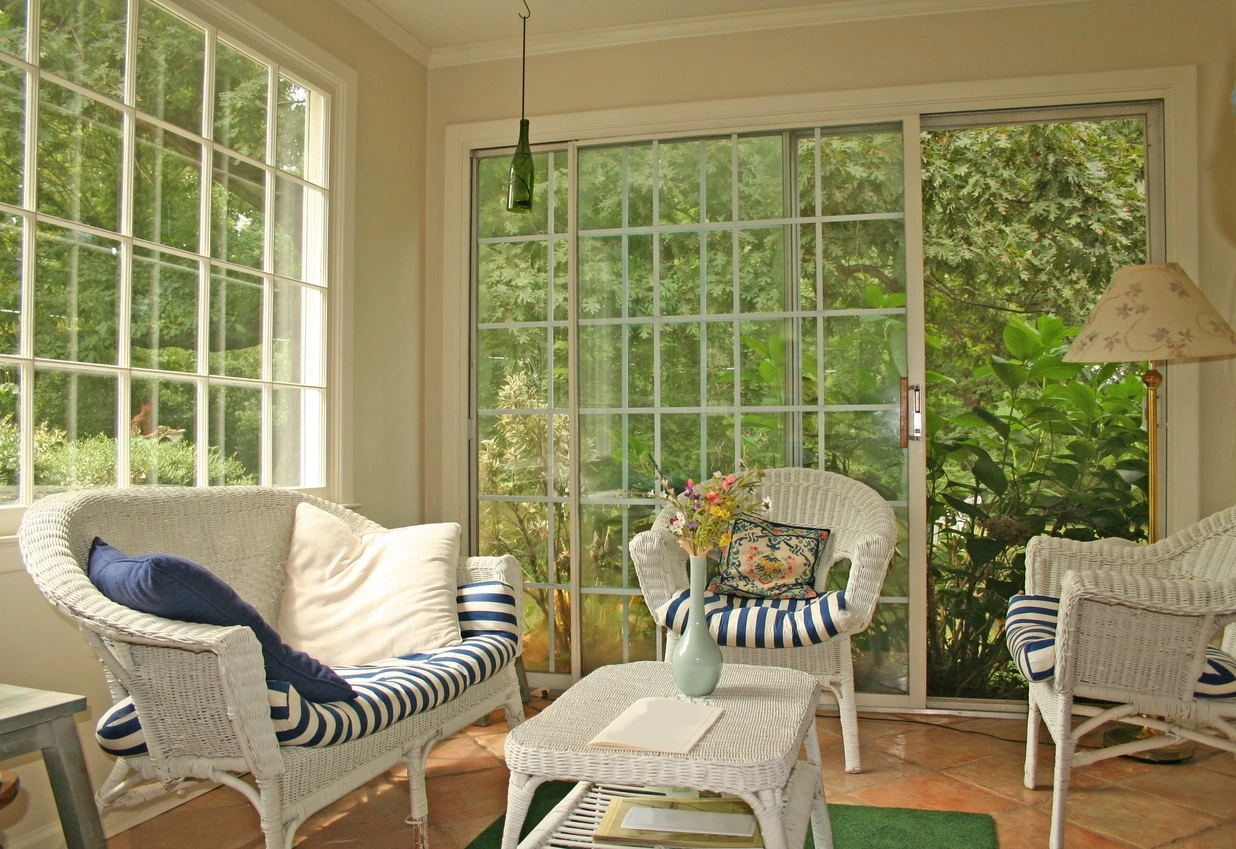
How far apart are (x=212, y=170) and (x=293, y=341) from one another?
24.6 inches

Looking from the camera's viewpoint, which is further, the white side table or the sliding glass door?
the sliding glass door

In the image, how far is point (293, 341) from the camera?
3.29m

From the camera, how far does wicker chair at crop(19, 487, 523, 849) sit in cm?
181

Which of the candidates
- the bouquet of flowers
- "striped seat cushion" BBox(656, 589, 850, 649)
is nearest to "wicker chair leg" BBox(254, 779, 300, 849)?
the bouquet of flowers

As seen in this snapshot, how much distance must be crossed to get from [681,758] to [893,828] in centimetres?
107

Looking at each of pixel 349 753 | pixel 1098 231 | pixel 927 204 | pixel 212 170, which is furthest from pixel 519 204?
pixel 1098 231

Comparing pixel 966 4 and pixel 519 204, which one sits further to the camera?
pixel 966 4

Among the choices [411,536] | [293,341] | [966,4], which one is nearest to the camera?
[411,536]

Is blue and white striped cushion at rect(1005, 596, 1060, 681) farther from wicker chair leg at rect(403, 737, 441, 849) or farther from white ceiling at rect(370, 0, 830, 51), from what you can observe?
white ceiling at rect(370, 0, 830, 51)

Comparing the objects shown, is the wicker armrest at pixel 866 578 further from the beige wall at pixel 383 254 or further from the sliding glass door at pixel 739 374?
the beige wall at pixel 383 254

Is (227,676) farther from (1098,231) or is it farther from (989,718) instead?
(1098,231)

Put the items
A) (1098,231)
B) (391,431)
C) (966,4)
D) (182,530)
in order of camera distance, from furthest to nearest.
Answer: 1. (1098,231)
2. (391,431)
3. (966,4)
4. (182,530)

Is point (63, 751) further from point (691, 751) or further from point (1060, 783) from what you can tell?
point (1060, 783)

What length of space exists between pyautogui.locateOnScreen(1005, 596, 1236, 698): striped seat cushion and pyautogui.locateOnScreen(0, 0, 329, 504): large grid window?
2.26 metres
